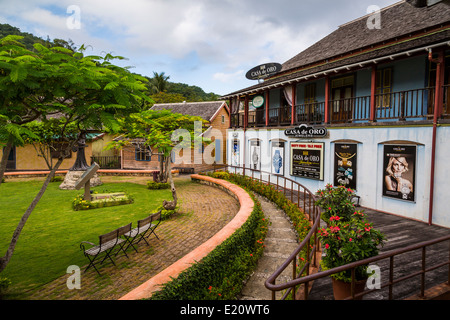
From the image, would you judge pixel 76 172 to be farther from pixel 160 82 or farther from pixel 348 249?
pixel 160 82

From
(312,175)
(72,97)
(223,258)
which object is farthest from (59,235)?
(312,175)

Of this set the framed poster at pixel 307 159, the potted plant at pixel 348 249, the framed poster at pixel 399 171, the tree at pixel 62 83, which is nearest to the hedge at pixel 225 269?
the potted plant at pixel 348 249

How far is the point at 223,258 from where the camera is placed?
5590 millimetres

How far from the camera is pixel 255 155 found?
18141 millimetres

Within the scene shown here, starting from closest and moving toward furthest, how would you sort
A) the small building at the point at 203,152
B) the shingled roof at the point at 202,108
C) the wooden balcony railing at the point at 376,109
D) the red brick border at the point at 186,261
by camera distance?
the red brick border at the point at 186,261 < the wooden balcony railing at the point at 376,109 < the small building at the point at 203,152 < the shingled roof at the point at 202,108

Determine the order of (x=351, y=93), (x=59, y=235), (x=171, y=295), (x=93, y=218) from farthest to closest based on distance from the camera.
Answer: (x=351, y=93), (x=93, y=218), (x=59, y=235), (x=171, y=295)

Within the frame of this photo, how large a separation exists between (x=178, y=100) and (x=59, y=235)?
35.6m

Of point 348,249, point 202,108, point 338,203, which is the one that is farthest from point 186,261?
point 202,108

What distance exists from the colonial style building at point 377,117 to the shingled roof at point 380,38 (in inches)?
2.5

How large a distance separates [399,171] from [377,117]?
2.89 m

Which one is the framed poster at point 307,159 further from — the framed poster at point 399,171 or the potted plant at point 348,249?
the potted plant at point 348,249

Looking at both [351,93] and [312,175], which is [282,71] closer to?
[351,93]

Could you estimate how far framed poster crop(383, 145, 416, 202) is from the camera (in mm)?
9398

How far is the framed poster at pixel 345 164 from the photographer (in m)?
11.5
